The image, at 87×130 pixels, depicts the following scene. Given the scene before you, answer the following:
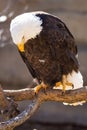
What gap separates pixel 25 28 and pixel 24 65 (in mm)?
2583

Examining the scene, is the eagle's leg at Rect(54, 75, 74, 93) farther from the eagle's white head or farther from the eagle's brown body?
the eagle's white head

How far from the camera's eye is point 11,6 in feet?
19.3

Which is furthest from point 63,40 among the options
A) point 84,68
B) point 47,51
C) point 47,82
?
point 84,68

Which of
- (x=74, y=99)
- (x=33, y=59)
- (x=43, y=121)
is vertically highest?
(x=33, y=59)

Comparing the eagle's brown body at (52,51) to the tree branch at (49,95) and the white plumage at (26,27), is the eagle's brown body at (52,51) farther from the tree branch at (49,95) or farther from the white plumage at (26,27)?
the tree branch at (49,95)

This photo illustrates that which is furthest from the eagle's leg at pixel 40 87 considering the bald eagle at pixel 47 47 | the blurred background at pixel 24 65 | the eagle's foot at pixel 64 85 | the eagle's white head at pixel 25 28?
the blurred background at pixel 24 65

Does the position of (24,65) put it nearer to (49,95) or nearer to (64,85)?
(64,85)

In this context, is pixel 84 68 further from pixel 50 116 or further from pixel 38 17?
pixel 38 17

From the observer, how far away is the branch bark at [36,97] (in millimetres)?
3117

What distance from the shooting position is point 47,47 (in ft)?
11.3

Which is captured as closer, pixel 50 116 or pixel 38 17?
pixel 38 17

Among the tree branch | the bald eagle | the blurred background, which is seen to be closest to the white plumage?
the bald eagle

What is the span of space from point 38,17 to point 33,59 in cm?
29

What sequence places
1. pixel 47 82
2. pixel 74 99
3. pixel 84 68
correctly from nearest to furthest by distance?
1. pixel 74 99
2. pixel 47 82
3. pixel 84 68
